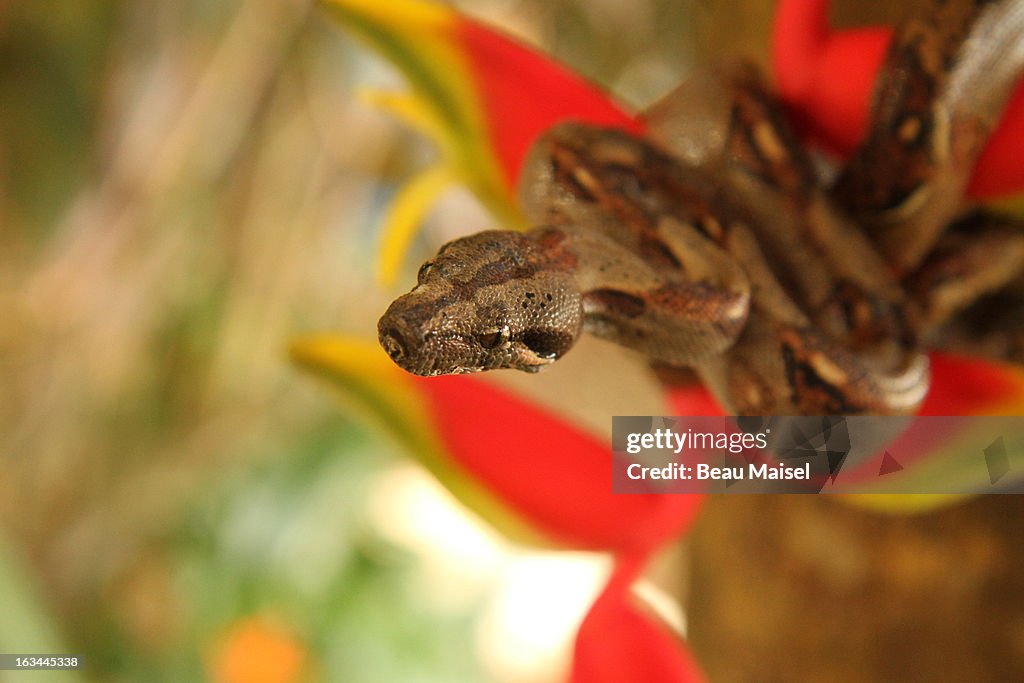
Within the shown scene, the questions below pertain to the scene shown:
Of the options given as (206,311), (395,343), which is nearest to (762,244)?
(395,343)

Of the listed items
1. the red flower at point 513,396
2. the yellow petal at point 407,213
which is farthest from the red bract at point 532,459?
the yellow petal at point 407,213

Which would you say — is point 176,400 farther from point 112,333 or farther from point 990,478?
point 990,478

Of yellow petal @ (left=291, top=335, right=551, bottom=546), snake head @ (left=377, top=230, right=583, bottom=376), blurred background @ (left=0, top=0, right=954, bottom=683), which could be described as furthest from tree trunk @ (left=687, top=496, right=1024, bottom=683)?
A: blurred background @ (left=0, top=0, right=954, bottom=683)

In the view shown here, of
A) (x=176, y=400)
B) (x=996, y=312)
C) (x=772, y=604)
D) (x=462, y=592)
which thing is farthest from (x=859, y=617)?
(x=176, y=400)

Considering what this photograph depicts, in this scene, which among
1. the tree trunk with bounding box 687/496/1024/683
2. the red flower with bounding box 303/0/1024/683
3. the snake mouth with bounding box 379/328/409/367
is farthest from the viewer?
the tree trunk with bounding box 687/496/1024/683

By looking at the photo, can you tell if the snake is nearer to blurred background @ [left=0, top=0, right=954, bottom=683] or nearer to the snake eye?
the snake eye

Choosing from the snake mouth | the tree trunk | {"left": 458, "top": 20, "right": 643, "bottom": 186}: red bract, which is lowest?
the tree trunk
